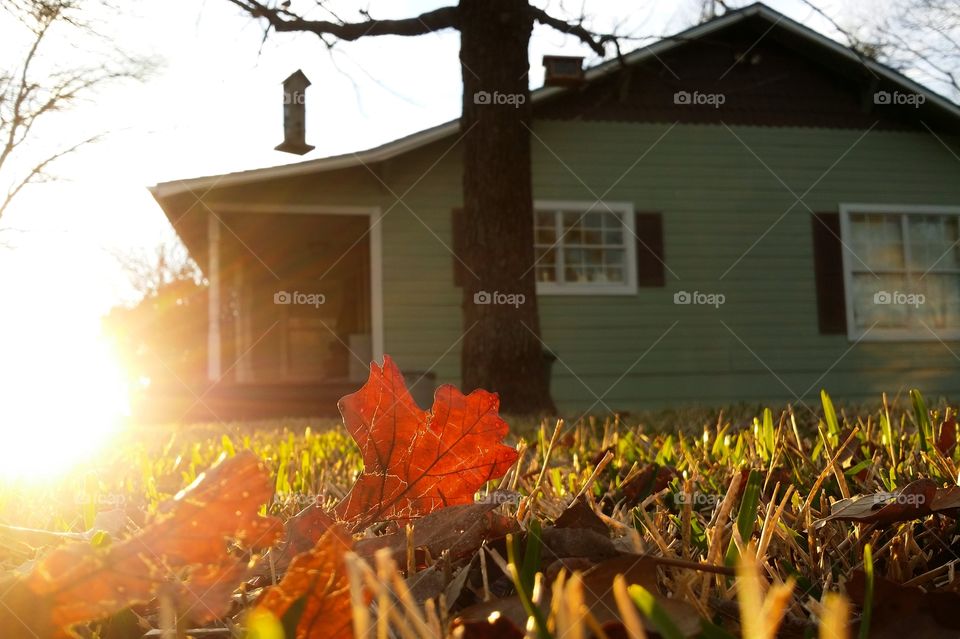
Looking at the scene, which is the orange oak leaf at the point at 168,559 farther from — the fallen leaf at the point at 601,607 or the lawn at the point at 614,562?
the fallen leaf at the point at 601,607

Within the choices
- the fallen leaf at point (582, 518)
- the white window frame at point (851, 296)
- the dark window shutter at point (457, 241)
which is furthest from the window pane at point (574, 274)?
the fallen leaf at point (582, 518)

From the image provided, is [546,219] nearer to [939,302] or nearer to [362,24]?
[362,24]

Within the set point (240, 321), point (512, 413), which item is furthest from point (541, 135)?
point (240, 321)

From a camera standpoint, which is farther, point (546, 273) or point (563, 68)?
point (546, 273)

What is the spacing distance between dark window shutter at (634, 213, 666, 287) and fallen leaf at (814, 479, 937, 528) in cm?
1092

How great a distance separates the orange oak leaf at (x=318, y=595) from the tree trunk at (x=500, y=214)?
6.77 m

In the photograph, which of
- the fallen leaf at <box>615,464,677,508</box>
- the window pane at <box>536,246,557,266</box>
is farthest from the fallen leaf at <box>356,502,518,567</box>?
the window pane at <box>536,246,557,266</box>

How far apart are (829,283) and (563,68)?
17.4ft

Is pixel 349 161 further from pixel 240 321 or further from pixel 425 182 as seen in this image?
pixel 240 321

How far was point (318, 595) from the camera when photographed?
0.54m

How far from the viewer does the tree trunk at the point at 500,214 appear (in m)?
7.41

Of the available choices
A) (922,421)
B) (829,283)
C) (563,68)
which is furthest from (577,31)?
(922,421)

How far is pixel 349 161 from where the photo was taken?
10.5 metres

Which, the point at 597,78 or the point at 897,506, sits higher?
the point at 597,78
